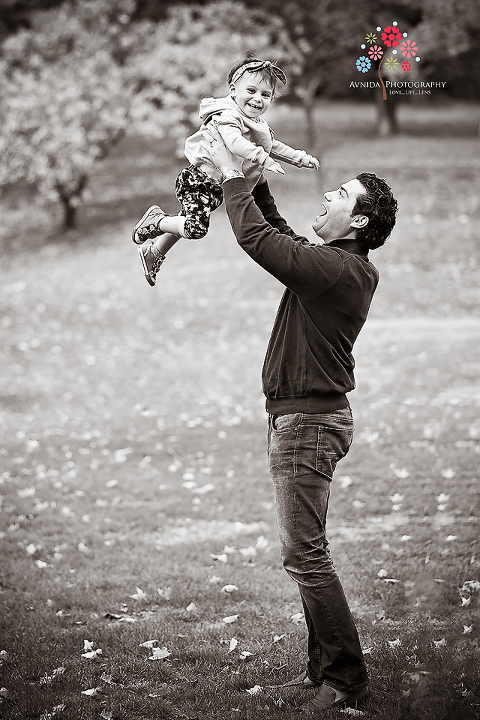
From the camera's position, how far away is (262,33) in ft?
68.6

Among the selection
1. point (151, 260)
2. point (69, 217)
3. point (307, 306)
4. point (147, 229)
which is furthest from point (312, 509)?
point (69, 217)

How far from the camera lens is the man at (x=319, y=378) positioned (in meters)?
3.36

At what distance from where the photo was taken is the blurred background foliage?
19.5 m

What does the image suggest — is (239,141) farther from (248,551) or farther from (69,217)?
(69,217)

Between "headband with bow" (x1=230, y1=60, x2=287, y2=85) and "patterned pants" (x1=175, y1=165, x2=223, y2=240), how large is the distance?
49cm

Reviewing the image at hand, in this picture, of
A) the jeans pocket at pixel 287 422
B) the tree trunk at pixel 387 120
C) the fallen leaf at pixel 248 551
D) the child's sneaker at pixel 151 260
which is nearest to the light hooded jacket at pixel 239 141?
the child's sneaker at pixel 151 260

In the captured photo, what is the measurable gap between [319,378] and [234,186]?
35.8 inches

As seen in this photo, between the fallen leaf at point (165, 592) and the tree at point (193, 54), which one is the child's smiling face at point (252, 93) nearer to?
the fallen leaf at point (165, 592)

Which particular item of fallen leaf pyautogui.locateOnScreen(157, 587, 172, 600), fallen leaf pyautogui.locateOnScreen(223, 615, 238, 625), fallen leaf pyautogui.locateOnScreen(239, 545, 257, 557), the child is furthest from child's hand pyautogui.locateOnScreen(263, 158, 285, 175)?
fallen leaf pyautogui.locateOnScreen(239, 545, 257, 557)

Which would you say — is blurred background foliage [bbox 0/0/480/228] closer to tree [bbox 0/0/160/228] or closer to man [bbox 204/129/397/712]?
tree [bbox 0/0/160/228]

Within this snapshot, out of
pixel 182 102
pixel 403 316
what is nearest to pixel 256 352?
pixel 403 316

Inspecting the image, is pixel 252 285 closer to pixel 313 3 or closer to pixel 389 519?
pixel 389 519

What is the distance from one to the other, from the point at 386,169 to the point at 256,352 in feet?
40.3

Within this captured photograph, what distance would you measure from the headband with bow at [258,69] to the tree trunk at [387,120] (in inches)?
1028
